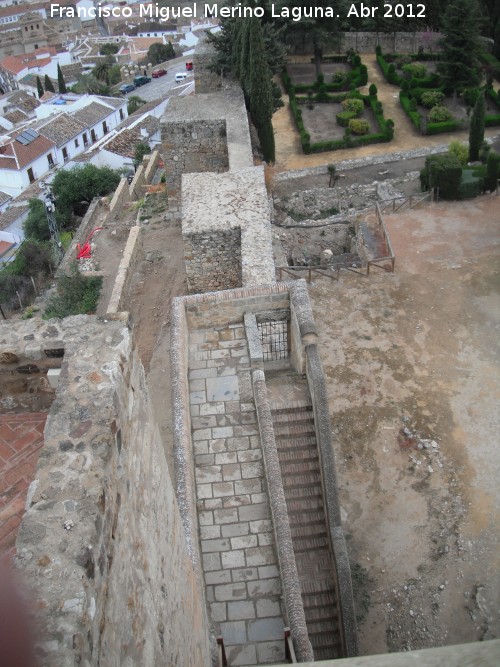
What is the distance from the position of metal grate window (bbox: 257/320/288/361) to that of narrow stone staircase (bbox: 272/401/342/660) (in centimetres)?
93

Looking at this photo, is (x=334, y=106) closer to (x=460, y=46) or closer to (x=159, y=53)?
(x=460, y=46)

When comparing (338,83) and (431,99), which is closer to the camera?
(431,99)

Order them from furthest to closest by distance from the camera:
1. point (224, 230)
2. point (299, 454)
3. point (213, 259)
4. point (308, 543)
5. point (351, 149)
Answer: point (351, 149) < point (213, 259) < point (224, 230) < point (299, 454) < point (308, 543)

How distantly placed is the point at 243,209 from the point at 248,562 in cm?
553

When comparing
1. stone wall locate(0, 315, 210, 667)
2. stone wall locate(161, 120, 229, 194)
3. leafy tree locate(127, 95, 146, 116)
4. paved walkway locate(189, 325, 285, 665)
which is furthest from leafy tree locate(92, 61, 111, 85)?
stone wall locate(0, 315, 210, 667)

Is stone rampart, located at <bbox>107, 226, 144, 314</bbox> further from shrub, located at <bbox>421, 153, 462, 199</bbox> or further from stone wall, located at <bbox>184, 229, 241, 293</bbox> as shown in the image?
shrub, located at <bbox>421, 153, 462, 199</bbox>

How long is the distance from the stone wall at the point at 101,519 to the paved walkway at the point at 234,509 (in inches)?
57.7

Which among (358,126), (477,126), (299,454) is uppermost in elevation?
(477,126)

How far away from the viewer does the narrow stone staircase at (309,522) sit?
616cm

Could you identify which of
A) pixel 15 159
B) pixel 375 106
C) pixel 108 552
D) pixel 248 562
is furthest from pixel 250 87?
pixel 15 159

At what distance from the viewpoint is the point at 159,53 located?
53188 mm

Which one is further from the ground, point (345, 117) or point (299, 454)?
point (345, 117)

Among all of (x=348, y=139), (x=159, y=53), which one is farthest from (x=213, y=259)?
(x=159, y=53)

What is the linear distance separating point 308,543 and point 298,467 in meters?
0.84
